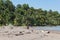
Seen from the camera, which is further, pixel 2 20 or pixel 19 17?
pixel 19 17

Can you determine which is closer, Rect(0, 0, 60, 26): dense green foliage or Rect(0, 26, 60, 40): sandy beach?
Rect(0, 26, 60, 40): sandy beach

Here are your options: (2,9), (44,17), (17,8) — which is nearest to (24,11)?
(17,8)

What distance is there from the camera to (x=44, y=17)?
11262cm

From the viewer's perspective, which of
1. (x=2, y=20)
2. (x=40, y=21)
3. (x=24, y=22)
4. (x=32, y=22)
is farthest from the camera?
(x=40, y=21)

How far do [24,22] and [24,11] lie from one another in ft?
55.1

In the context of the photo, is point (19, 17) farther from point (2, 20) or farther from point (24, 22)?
point (2, 20)

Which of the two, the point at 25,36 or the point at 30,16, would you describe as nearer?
the point at 25,36

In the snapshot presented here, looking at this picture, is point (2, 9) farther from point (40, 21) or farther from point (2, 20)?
point (40, 21)

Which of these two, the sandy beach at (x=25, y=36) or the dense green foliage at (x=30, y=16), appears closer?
the sandy beach at (x=25, y=36)

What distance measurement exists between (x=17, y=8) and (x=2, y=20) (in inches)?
1804

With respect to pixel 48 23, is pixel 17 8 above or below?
above

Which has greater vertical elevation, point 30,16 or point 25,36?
point 30,16

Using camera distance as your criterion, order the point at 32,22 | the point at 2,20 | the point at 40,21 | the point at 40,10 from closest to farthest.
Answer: the point at 2,20 < the point at 32,22 < the point at 40,21 < the point at 40,10

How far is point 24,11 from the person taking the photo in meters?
108
